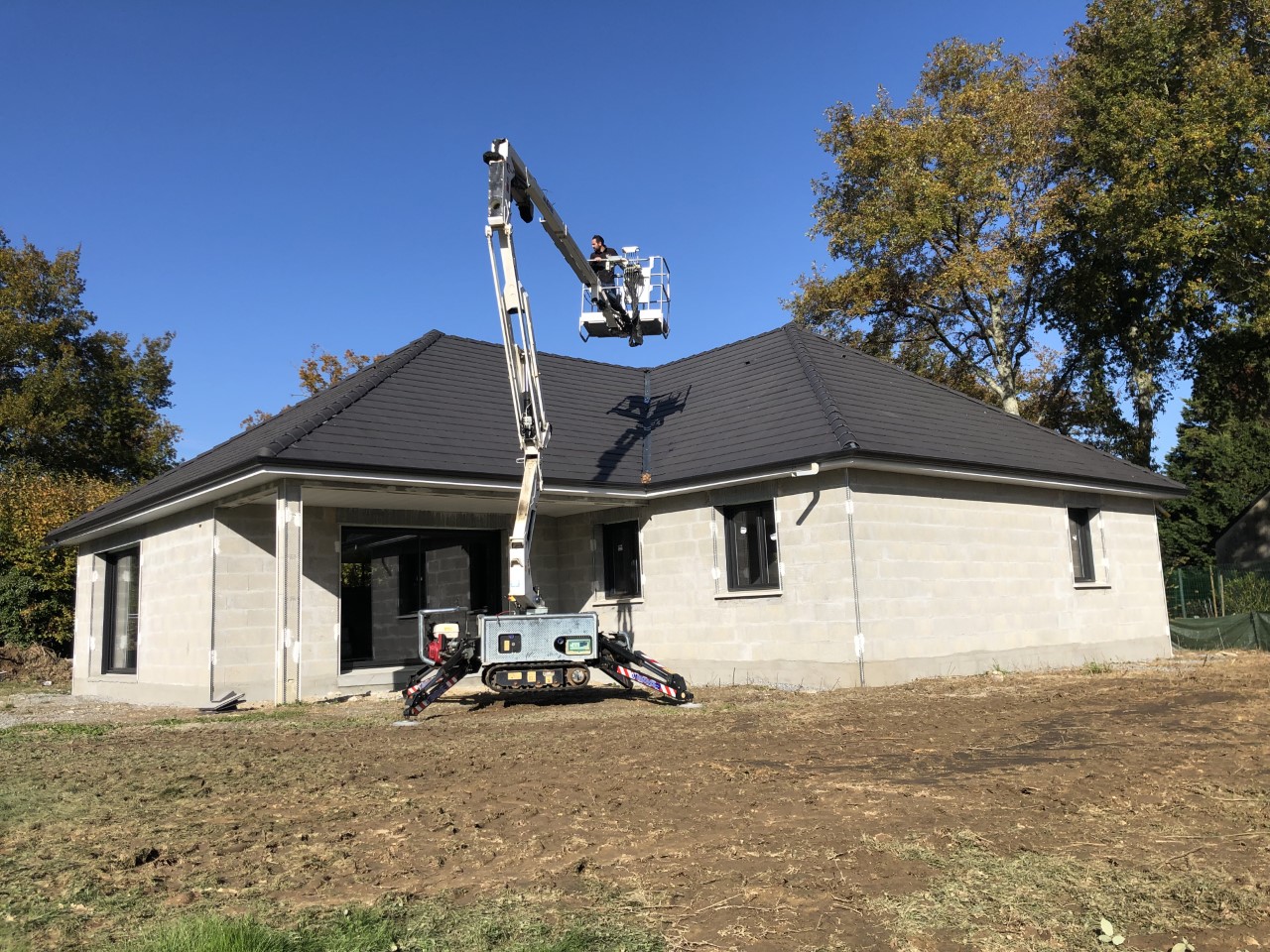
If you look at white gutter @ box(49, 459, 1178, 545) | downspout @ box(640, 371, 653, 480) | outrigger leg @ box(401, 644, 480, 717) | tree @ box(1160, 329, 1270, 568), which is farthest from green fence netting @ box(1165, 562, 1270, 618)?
outrigger leg @ box(401, 644, 480, 717)

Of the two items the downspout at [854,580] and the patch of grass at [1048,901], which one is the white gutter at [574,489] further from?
the patch of grass at [1048,901]

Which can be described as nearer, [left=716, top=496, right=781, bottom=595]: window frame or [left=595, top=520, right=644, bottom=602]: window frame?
[left=716, top=496, right=781, bottom=595]: window frame

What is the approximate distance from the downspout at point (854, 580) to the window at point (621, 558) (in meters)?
4.58

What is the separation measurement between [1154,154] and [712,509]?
56.2ft

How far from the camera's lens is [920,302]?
32.1 meters

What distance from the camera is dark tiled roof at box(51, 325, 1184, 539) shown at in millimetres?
14438

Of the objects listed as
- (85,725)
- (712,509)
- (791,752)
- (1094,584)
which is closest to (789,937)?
(791,752)

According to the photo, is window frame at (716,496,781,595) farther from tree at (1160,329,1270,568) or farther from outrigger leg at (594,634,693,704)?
tree at (1160,329,1270,568)

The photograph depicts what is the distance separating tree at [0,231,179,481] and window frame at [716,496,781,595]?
27.1 metres

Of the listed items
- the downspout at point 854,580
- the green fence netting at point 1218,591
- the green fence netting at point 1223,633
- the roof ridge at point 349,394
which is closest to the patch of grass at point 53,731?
the roof ridge at point 349,394

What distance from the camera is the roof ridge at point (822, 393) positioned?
46.0 feet

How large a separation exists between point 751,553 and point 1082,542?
7.51 meters

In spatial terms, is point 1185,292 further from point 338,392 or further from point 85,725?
point 85,725

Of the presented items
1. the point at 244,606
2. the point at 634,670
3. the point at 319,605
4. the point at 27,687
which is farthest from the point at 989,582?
the point at 27,687
